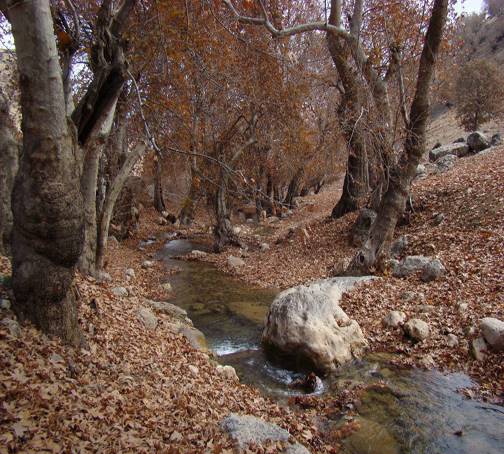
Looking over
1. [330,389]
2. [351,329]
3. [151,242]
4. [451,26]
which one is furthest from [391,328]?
[151,242]

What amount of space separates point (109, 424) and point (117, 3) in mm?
7118

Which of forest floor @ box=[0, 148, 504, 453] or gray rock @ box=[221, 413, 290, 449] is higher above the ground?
forest floor @ box=[0, 148, 504, 453]

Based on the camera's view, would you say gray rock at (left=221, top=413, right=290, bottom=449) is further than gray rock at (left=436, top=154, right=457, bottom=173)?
No

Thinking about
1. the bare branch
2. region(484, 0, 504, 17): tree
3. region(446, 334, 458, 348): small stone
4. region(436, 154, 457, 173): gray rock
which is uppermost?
region(484, 0, 504, 17): tree

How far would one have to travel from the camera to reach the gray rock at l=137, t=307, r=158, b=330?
730 centimetres

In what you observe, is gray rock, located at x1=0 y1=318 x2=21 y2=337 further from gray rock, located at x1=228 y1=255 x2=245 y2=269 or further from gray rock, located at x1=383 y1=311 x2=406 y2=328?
gray rock, located at x1=228 y1=255 x2=245 y2=269

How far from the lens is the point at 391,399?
239 inches

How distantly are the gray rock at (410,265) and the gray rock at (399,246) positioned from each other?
3.12 feet

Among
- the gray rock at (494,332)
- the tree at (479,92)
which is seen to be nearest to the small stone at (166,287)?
the gray rock at (494,332)

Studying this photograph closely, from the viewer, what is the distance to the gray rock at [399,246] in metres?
11.5

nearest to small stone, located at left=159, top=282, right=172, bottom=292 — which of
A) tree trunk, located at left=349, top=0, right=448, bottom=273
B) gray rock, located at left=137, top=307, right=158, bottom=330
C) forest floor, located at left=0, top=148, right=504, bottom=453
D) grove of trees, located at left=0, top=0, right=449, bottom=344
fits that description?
forest floor, located at left=0, top=148, right=504, bottom=453

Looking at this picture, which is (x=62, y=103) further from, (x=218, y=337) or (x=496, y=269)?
(x=496, y=269)

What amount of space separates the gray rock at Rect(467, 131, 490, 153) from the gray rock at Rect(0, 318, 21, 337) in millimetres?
22799

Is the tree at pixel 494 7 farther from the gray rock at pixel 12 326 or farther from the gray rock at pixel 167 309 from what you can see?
the gray rock at pixel 12 326
